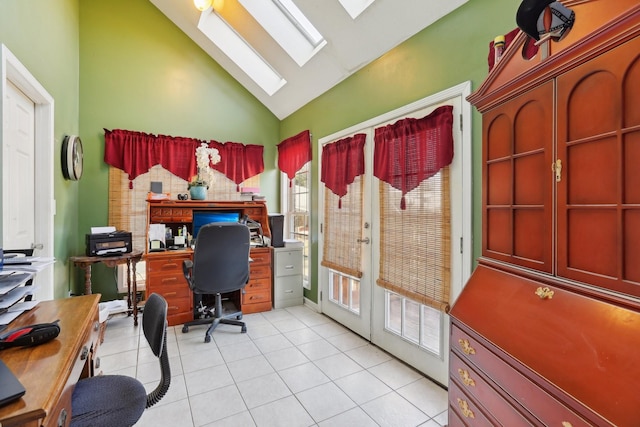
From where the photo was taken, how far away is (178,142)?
12.5 ft

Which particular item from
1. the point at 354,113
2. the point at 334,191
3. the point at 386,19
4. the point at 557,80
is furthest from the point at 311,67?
the point at 557,80

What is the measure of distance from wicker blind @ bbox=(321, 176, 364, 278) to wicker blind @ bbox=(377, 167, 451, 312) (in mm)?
329

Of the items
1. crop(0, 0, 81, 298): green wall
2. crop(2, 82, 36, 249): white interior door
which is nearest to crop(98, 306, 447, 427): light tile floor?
crop(0, 0, 81, 298): green wall

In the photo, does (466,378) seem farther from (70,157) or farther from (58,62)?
(58,62)

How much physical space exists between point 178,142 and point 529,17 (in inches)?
149

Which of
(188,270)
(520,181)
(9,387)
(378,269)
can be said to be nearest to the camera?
(9,387)

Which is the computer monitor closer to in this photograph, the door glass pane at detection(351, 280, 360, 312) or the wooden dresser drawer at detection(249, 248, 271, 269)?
the wooden dresser drawer at detection(249, 248, 271, 269)

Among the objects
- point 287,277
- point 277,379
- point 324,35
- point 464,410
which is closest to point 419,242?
point 464,410

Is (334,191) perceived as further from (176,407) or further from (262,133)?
(176,407)

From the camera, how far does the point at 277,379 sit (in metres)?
2.19

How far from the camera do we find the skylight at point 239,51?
3.57 meters

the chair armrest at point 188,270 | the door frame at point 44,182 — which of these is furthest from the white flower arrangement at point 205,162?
the door frame at point 44,182

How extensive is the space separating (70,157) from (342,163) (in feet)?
8.69

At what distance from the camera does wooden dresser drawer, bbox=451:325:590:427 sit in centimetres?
88
